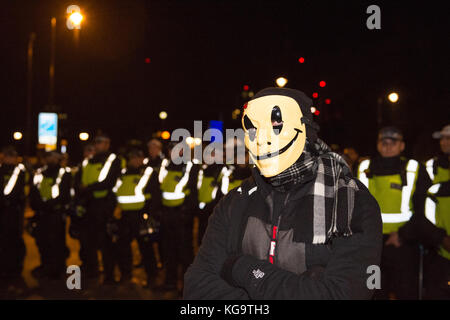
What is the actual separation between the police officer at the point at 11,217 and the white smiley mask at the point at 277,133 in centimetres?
691

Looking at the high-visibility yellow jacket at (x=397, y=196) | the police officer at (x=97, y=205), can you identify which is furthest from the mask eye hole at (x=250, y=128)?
the police officer at (x=97, y=205)

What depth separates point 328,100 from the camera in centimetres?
2092

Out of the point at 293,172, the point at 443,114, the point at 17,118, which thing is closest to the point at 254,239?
the point at 293,172

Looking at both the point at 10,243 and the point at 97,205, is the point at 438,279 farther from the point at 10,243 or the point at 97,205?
the point at 10,243

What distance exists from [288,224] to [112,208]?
20.4ft

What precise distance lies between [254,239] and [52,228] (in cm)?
678

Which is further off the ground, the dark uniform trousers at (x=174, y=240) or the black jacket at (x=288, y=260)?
the black jacket at (x=288, y=260)

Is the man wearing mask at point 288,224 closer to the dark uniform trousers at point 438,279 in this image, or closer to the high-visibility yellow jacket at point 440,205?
the high-visibility yellow jacket at point 440,205

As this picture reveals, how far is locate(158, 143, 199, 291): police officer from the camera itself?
7.37m

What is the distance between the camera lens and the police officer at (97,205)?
7539 millimetres

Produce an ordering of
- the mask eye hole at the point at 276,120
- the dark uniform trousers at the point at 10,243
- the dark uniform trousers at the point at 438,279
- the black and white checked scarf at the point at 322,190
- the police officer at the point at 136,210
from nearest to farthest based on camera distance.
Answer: the black and white checked scarf at the point at 322,190 < the mask eye hole at the point at 276,120 < the dark uniform trousers at the point at 438,279 < the police officer at the point at 136,210 < the dark uniform trousers at the point at 10,243

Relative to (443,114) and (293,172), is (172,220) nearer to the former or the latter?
(293,172)

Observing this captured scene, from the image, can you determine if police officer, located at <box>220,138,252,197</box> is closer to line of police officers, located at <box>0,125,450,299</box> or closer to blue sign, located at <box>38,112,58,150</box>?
line of police officers, located at <box>0,125,450,299</box>

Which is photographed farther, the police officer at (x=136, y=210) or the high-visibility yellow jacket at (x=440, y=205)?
the police officer at (x=136, y=210)
